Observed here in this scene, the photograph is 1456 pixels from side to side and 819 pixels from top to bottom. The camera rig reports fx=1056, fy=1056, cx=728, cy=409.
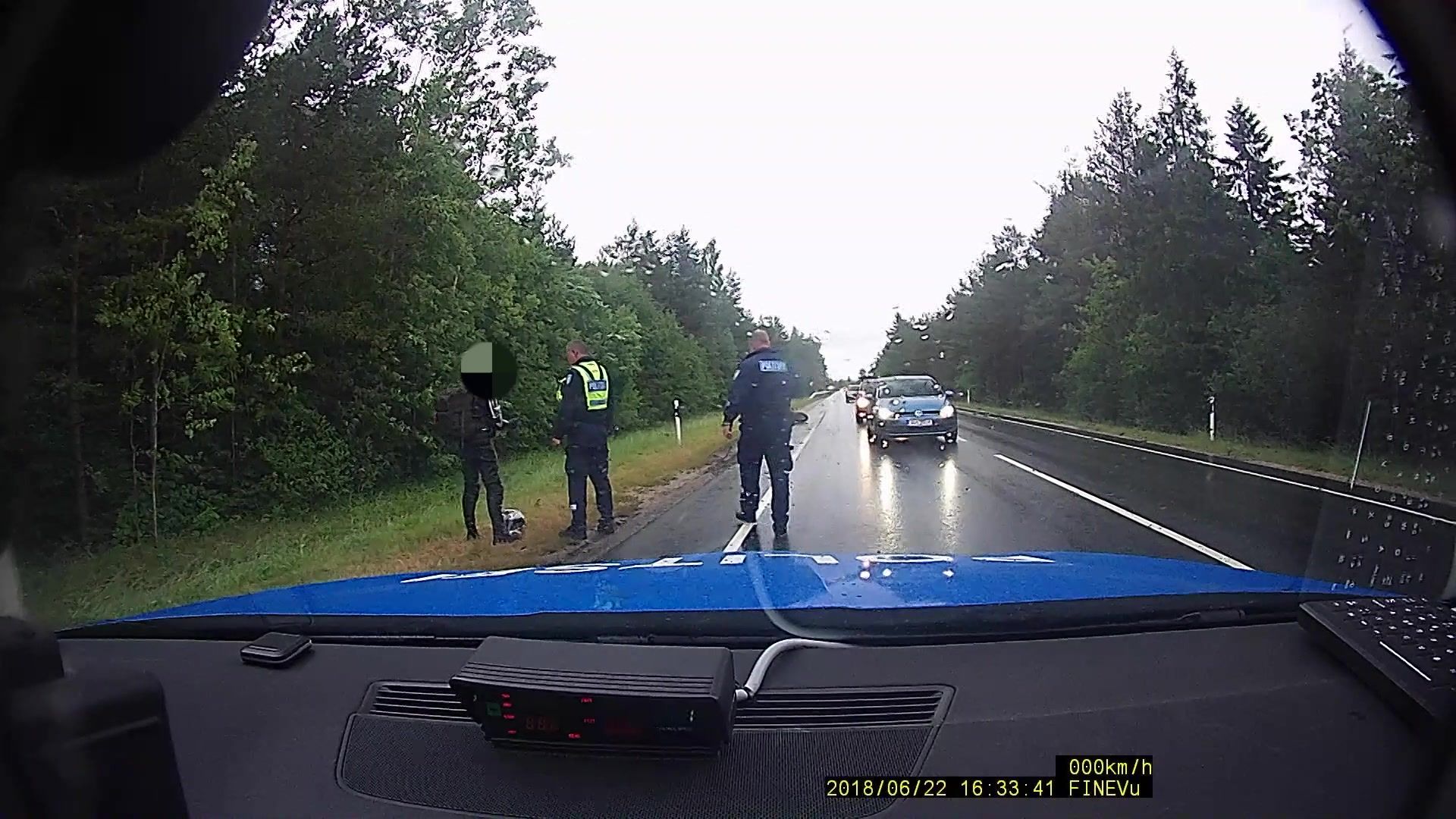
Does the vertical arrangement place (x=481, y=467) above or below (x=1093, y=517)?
above

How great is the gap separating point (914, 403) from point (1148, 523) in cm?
1260

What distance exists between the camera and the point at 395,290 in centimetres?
1561

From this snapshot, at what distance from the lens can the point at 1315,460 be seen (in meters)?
16.3

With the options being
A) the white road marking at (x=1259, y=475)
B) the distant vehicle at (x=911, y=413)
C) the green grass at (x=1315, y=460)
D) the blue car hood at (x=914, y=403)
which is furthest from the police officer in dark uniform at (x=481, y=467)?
the blue car hood at (x=914, y=403)

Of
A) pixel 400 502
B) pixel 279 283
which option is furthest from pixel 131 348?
pixel 400 502

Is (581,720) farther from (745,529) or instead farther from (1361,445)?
(1361,445)

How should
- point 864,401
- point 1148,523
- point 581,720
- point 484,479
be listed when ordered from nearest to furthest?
point 581,720, point 484,479, point 1148,523, point 864,401

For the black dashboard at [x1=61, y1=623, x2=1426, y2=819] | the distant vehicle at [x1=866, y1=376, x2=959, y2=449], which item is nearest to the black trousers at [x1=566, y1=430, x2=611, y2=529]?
the black dashboard at [x1=61, y1=623, x2=1426, y2=819]

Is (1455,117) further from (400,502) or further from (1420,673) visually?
(400,502)

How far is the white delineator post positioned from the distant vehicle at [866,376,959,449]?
1052 cm

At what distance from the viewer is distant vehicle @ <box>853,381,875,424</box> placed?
83.0 ft

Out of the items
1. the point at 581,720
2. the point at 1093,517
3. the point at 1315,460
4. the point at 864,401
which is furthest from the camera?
the point at 864,401

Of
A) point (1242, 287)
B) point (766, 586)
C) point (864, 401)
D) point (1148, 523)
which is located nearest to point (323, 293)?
point (1148, 523)

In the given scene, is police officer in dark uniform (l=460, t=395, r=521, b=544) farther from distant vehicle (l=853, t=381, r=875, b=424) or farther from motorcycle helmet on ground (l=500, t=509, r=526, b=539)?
distant vehicle (l=853, t=381, r=875, b=424)
